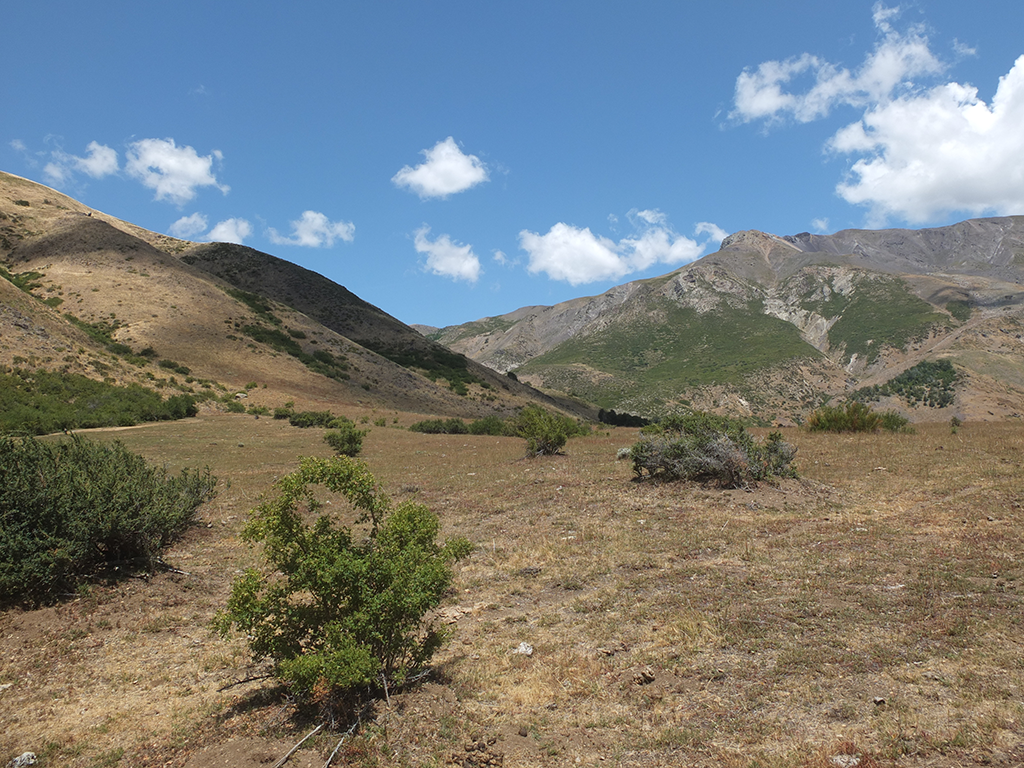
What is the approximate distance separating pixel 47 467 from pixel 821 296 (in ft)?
544

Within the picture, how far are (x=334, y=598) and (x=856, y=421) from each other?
2402 centimetres

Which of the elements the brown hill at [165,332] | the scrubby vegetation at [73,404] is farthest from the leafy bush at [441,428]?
the scrubby vegetation at [73,404]

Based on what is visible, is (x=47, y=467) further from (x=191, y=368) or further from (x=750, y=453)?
(x=191, y=368)

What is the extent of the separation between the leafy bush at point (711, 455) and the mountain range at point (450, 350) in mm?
31307

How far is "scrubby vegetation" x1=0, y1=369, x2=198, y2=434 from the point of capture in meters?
24.5

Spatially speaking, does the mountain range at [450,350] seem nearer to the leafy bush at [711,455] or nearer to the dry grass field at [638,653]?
the leafy bush at [711,455]

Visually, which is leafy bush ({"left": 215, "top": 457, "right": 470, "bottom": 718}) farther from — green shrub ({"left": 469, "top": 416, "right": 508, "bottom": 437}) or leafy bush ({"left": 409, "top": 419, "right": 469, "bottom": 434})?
leafy bush ({"left": 409, "top": 419, "right": 469, "bottom": 434})

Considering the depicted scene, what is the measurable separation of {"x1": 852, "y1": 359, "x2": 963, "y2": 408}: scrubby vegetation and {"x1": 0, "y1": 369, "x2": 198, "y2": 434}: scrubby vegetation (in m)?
79.1

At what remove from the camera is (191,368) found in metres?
42.0

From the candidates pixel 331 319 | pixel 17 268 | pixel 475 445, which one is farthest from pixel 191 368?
pixel 331 319

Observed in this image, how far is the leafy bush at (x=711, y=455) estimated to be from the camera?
13.0m

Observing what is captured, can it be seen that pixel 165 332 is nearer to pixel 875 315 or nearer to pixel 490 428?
pixel 490 428

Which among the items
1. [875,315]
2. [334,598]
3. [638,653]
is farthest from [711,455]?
[875,315]

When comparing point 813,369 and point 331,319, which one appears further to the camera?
point 813,369
